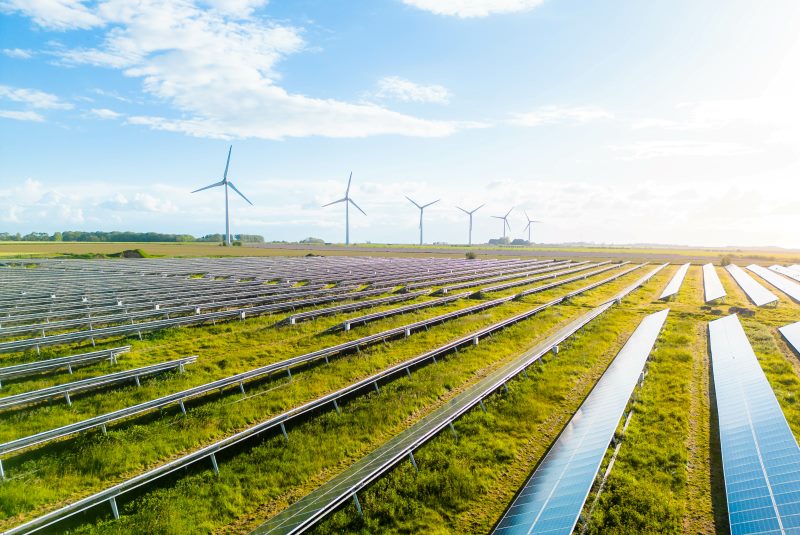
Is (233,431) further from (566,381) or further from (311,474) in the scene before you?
(566,381)

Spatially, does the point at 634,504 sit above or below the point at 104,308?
below

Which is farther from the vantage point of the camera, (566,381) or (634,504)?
(566,381)

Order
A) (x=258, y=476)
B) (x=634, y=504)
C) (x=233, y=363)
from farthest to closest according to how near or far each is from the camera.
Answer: (x=233, y=363) < (x=258, y=476) < (x=634, y=504)

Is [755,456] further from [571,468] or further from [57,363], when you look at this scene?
[57,363]

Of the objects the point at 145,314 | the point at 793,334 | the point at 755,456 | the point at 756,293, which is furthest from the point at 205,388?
the point at 756,293

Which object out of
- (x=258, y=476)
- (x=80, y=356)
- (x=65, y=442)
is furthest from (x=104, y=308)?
(x=258, y=476)

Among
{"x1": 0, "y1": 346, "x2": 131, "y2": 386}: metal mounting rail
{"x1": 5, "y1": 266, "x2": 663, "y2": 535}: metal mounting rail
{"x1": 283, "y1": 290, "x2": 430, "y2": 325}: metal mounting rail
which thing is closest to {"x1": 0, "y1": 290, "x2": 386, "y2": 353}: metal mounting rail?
{"x1": 0, "y1": 346, "x2": 131, "y2": 386}: metal mounting rail

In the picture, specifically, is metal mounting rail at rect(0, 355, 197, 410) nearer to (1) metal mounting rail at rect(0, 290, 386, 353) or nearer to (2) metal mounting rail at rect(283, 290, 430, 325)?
(1) metal mounting rail at rect(0, 290, 386, 353)
